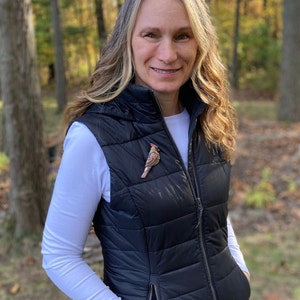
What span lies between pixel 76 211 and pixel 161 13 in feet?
2.53

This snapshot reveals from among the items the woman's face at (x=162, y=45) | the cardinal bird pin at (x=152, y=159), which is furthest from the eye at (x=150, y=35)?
the cardinal bird pin at (x=152, y=159)

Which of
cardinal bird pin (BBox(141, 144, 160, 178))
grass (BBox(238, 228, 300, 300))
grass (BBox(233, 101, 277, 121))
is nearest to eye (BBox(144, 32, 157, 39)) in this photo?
cardinal bird pin (BBox(141, 144, 160, 178))

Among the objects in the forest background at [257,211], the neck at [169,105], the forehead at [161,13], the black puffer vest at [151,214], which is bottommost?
the forest background at [257,211]

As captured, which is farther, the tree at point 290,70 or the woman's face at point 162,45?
the tree at point 290,70

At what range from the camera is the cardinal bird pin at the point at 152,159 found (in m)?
1.66

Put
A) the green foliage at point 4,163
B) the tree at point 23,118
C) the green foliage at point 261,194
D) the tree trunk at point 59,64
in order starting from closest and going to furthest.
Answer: the tree at point 23,118 < the green foliage at point 261,194 < the green foliage at point 4,163 < the tree trunk at point 59,64

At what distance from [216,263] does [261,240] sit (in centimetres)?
352

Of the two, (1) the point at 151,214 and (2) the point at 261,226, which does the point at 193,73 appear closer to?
(1) the point at 151,214

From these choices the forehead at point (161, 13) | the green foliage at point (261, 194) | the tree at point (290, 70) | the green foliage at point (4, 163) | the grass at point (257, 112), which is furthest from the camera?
the grass at point (257, 112)

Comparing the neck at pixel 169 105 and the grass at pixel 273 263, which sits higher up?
the neck at pixel 169 105

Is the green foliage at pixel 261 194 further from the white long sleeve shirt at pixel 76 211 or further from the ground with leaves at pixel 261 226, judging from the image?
the white long sleeve shirt at pixel 76 211

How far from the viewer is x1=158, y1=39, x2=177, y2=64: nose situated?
1708 mm

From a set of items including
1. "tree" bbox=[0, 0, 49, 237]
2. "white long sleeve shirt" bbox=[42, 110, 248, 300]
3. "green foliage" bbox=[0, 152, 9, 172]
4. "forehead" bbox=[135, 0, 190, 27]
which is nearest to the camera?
"white long sleeve shirt" bbox=[42, 110, 248, 300]

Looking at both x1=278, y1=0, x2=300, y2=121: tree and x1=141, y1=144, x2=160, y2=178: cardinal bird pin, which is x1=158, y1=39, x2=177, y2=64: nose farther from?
x1=278, y1=0, x2=300, y2=121: tree
